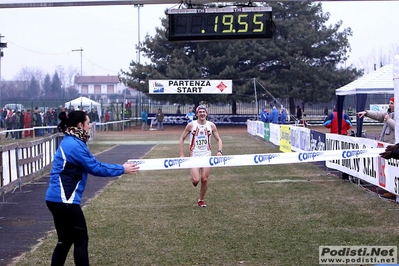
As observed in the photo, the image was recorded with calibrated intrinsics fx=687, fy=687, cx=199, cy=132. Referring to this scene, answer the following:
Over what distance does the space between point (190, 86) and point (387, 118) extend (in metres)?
36.4

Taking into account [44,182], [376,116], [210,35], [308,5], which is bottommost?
[44,182]

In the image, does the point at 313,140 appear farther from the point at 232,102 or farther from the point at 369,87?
the point at 232,102

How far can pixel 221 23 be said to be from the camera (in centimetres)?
1322

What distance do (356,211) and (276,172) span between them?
721 cm

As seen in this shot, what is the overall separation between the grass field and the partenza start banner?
31100 millimetres

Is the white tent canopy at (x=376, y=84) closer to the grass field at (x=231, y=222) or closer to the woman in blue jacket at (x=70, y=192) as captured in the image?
the grass field at (x=231, y=222)

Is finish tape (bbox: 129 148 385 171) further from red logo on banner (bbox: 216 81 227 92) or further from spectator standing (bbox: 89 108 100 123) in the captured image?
spectator standing (bbox: 89 108 100 123)

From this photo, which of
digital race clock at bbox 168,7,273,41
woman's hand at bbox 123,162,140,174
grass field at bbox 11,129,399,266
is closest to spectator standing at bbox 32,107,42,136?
grass field at bbox 11,129,399,266

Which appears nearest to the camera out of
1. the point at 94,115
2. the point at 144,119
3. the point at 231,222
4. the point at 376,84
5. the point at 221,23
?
the point at 231,222

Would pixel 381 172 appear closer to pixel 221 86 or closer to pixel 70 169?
pixel 70 169

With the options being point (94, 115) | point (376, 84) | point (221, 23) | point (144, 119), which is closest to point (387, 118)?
point (221, 23)

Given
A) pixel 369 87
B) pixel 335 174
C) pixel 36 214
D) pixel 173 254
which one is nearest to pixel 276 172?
pixel 335 174

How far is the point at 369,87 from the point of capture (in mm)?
19766

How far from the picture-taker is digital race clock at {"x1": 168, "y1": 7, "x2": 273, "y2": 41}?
13.2 metres
